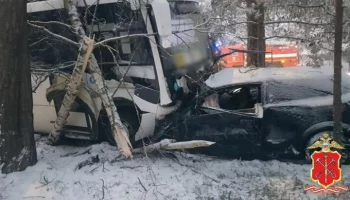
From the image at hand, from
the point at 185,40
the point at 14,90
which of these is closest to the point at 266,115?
the point at 185,40

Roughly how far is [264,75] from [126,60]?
7.33 feet

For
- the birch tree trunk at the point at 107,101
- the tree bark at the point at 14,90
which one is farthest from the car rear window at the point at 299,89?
the tree bark at the point at 14,90

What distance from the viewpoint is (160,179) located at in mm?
5176

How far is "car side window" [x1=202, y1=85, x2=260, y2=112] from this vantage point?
6.08 m

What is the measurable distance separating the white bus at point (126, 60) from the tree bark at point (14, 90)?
36.5 inches

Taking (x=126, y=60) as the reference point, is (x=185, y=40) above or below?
above

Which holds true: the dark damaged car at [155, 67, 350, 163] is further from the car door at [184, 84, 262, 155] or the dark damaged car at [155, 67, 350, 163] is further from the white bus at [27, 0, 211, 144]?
the white bus at [27, 0, 211, 144]

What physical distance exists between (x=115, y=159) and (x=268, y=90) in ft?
8.32

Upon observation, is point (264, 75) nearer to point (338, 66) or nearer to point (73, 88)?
point (338, 66)

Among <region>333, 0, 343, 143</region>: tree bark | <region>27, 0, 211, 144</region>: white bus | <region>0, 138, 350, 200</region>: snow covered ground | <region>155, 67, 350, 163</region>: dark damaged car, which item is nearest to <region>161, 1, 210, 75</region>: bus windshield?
<region>27, 0, 211, 144</region>: white bus

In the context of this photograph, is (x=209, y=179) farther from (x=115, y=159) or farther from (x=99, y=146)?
(x=99, y=146)

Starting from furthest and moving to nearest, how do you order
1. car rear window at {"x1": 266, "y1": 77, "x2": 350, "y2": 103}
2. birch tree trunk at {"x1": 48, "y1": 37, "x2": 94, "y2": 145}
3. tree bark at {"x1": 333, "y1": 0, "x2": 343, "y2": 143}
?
car rear window at {"x1": 266, "y1": 77, "x2": 350, "y2": 103} → birch tree trunk at {"x1": 48, "y1": 37, "x2": 94, "y2": 145} → tree bark at {"x1": 333, "y1": 0, "x2": 343, "y2": 143}

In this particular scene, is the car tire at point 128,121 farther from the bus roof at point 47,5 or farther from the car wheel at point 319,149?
the car wheel at point 319,149

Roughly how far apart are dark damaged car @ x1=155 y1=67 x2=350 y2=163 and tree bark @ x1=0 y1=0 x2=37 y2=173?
208cm
